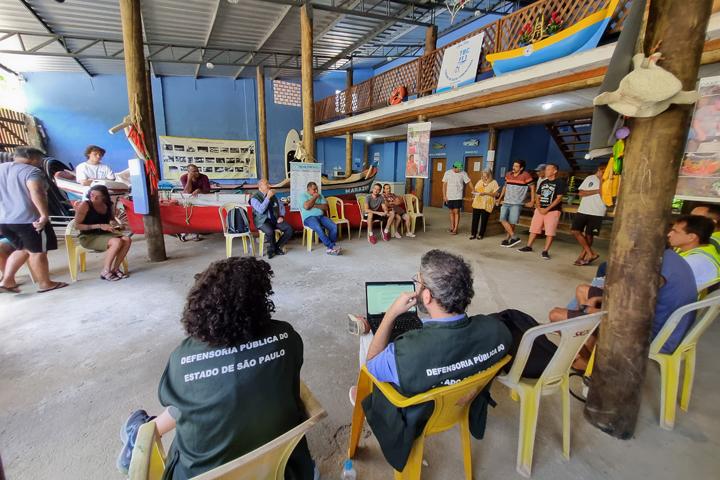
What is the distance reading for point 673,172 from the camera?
132 cm

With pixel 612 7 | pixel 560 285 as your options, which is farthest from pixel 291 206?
pixel 612 7

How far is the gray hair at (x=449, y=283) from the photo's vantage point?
108 centimetres

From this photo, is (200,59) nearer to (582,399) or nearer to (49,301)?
(49,301)

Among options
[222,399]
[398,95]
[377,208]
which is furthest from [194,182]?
[222,399]

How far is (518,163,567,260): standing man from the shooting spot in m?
→ 4.66

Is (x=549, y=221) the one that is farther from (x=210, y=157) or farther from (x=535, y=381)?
(x=210, y=157)

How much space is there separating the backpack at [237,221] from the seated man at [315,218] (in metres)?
0.86

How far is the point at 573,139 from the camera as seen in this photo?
867 cm

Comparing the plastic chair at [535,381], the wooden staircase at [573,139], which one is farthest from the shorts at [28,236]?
the wooden staircase at [573,139]

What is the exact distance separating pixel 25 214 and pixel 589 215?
21.0ft

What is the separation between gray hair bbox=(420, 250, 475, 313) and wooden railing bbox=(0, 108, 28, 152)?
11156mm

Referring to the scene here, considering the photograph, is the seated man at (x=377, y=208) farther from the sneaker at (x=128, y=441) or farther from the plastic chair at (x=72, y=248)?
the sneaker at (x=128, y=441)

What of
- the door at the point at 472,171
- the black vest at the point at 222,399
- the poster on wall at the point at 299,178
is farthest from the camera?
the door at the point at 472,171

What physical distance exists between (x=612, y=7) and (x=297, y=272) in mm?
4686
